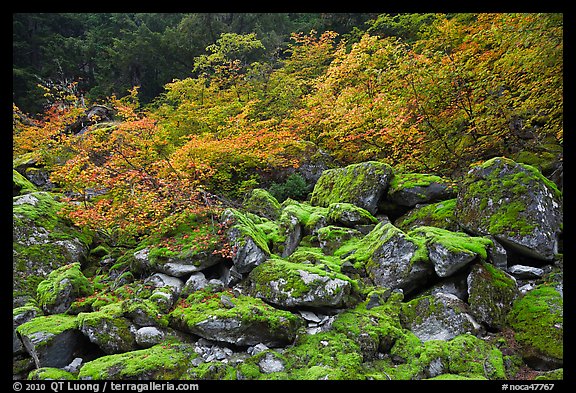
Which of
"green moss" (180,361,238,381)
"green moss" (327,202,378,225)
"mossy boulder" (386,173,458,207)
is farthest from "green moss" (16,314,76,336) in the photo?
"mossy boulder" (386,173,458,207)

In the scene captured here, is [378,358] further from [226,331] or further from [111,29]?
[111,29]

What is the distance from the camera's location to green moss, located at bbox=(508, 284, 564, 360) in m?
5.16

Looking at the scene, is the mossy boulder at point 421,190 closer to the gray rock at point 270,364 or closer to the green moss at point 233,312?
the green moss at point 233,312

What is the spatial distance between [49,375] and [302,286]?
13.0 ft

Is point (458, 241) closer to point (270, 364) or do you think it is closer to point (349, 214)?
point (349, 214)

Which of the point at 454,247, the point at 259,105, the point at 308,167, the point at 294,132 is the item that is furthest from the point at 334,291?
the point at 259,105

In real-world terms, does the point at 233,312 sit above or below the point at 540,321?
above

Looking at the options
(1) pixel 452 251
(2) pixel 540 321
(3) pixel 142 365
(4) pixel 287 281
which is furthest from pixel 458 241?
(3) pixel 142 365

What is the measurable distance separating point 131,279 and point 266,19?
759 inches

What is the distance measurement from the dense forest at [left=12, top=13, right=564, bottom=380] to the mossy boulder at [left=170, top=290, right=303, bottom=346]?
2cm

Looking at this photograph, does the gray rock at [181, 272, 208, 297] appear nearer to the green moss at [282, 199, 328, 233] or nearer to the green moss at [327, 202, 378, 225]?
the green moss at [282, 199, 328, 233]

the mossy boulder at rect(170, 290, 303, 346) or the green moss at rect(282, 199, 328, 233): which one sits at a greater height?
the green moss at rect(282, 199, 328, 233)

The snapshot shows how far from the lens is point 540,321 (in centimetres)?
545

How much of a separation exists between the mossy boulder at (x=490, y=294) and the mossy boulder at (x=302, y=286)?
79.6 inches
